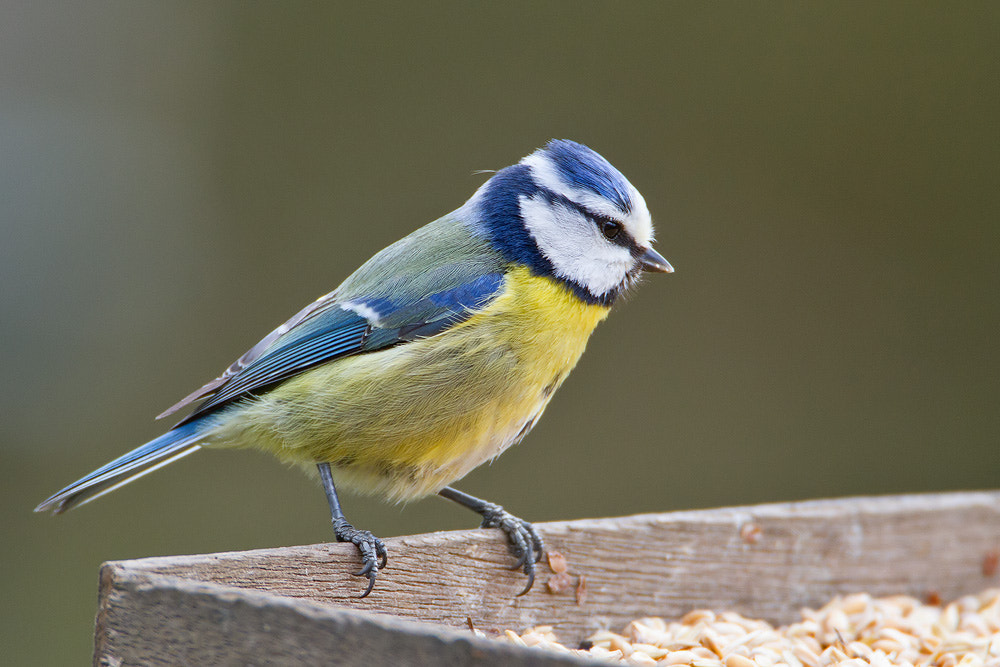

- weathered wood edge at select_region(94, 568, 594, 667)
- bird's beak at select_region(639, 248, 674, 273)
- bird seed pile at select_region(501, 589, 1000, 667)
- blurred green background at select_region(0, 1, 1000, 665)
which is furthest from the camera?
blurred green background at select_region(0, 1, 1000, 665)

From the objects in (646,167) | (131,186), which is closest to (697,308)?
(646,167)

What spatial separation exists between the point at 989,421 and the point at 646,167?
199cm

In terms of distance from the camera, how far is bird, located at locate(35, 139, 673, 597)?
6.42 ft

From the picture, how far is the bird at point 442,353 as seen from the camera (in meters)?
1.96

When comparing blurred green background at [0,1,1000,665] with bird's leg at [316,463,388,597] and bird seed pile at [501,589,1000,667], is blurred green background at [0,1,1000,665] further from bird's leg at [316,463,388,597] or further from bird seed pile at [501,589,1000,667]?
bird's leg at [316,463,388,597]

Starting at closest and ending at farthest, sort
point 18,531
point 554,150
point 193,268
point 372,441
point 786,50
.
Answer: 1. point 372,441
2. point 554,150
3. point 18,531
4. point 193,268
5. point 786,50

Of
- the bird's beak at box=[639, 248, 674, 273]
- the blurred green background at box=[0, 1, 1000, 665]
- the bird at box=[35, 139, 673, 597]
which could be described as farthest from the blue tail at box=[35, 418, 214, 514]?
the blurred green background at box=[0, 1, 1000, 665]

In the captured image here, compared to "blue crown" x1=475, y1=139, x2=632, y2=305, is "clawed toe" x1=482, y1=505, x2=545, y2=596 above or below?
below

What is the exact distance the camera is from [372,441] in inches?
77.0

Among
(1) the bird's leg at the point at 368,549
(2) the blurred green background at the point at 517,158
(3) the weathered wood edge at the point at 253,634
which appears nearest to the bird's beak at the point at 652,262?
(1) the bird's leg at the point at 368,549

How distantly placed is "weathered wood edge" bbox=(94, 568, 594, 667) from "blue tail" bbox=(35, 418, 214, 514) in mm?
669

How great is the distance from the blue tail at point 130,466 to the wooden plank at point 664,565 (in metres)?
0.50

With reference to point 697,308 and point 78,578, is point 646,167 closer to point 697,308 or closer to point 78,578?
point 697,308

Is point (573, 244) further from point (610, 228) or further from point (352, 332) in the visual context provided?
point (352, 332)
